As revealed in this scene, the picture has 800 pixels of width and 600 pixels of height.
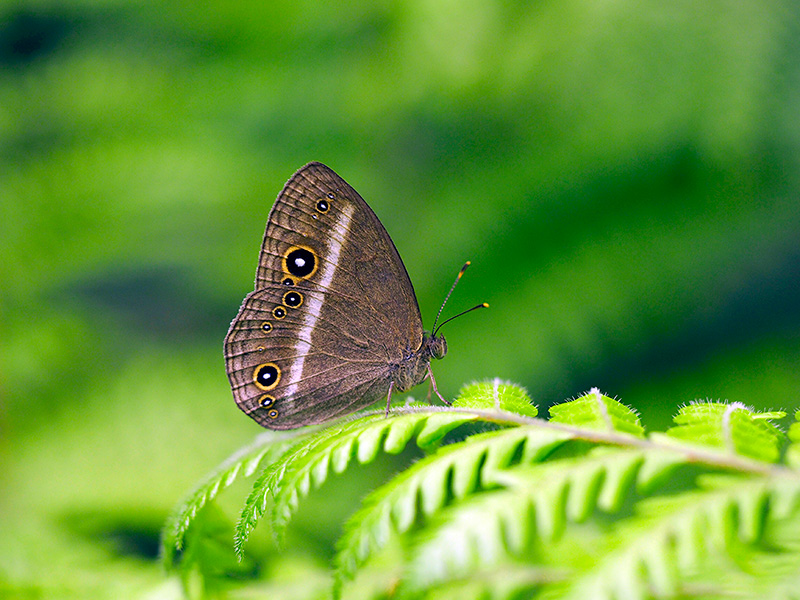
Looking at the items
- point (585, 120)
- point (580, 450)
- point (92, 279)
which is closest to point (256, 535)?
point (580, 450)

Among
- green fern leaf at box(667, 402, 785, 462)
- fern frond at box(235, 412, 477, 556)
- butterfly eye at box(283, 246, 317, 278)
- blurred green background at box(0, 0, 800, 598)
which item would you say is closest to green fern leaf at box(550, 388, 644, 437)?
green fern leaf at box(667, 402, 785, 462)

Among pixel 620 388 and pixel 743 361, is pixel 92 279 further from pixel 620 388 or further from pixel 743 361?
pixel 743 361

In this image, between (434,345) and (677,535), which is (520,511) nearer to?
(677,535)

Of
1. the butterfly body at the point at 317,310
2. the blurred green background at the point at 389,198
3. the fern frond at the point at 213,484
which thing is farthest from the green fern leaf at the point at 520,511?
the blurred green background at the point at 389,198

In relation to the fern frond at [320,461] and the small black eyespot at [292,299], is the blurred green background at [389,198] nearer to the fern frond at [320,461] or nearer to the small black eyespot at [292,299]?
the small black eyespot at [292,299]

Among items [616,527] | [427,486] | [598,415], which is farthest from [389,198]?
[616,527]

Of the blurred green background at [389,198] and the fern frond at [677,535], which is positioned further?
the blurred green background at [389,198]
